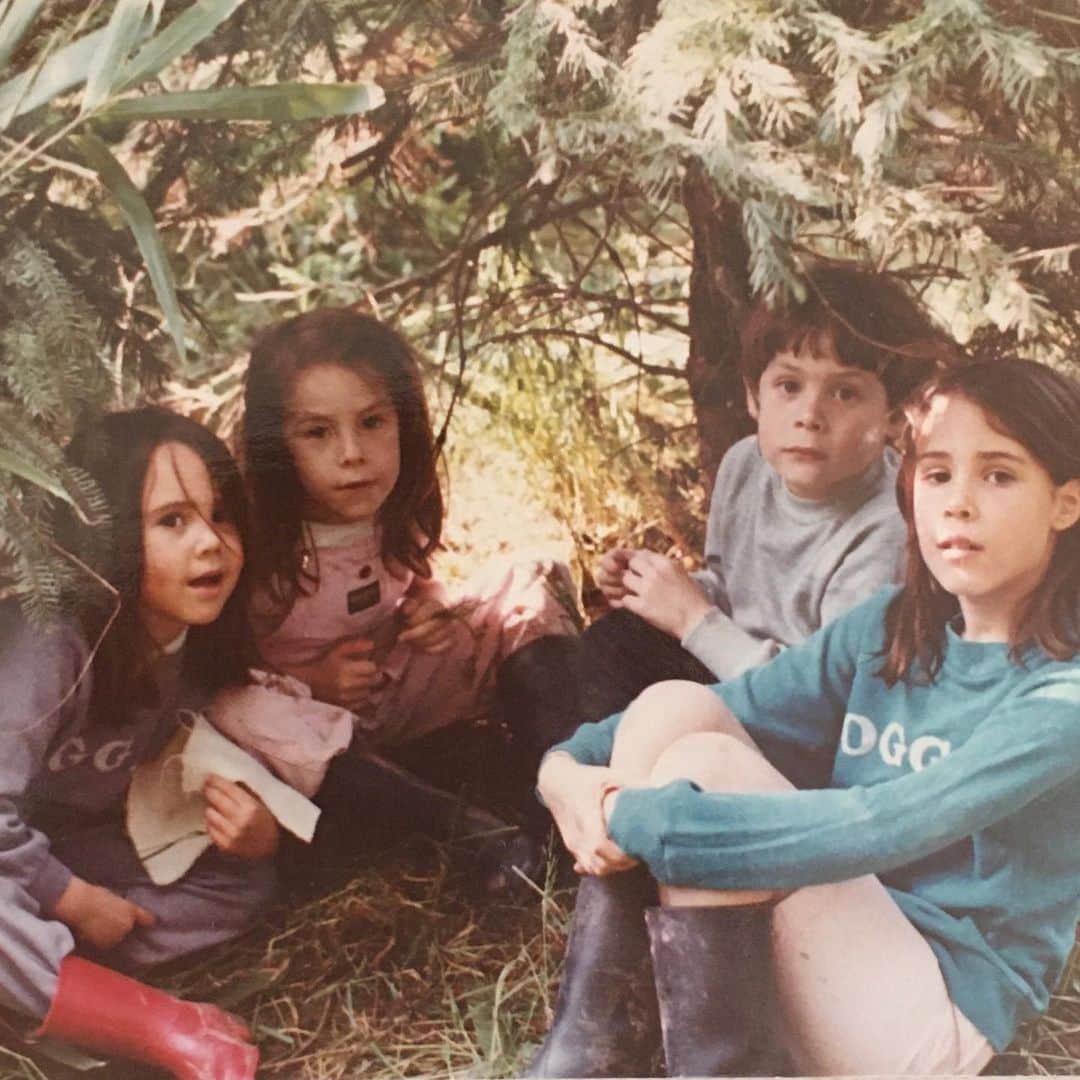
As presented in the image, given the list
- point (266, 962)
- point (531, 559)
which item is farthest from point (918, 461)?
point (266, 962)

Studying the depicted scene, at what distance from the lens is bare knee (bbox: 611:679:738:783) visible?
6.68 feet

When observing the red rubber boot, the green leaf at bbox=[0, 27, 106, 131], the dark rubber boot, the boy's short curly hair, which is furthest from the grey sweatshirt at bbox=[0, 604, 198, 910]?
the boy's short curly hair

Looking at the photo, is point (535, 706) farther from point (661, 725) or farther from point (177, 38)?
point (177, 38)

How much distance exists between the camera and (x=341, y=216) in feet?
7.07

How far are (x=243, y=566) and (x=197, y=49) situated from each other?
28.0 inches

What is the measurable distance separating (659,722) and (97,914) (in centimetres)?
81

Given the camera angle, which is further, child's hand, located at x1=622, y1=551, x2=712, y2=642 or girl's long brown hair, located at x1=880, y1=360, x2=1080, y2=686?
child's hand, located at x1=622, y1=551, x2=712, y2=642

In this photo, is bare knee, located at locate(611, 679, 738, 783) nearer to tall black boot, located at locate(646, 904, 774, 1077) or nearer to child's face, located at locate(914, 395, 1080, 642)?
tall black boot, located at locate(646, 904, 774, 1077)

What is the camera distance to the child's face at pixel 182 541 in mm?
2074

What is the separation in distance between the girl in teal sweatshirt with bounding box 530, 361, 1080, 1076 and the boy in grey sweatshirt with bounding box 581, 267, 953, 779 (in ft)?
0.16

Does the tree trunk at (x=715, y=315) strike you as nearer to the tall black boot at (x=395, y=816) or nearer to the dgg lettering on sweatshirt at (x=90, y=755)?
the tall black boot at (x=395, y=816)

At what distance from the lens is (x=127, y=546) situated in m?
2.07

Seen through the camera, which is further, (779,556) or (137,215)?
(779,556)

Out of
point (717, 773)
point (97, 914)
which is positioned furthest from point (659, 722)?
point (97, 914)
